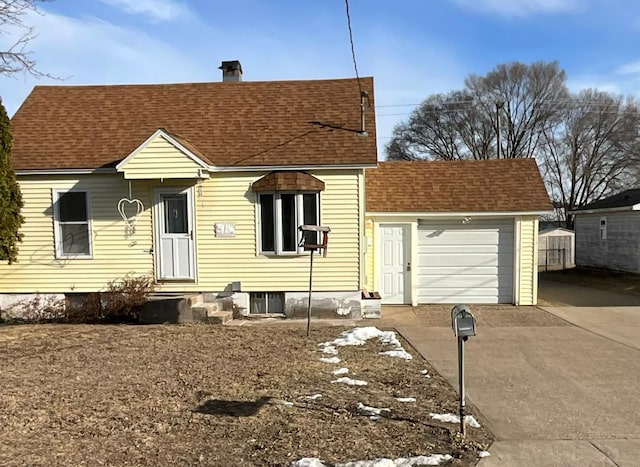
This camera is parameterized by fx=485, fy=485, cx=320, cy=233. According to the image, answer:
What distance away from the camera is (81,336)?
866 centimetres

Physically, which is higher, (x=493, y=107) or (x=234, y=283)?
(x=493, y=107)

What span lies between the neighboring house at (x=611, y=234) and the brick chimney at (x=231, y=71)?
14.2 m

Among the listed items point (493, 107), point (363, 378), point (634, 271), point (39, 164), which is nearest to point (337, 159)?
point (363, 378)

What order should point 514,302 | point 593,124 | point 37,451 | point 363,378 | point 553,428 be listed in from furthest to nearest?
point 593,124 < point 514,302 < point 363,378 < point 553,428 < point 37,451

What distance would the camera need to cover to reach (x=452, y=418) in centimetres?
469

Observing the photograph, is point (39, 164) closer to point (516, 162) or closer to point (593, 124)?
point (516, 162)

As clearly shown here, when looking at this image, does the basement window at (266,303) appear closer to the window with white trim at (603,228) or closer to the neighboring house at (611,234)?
the neighboring house at (611,234)

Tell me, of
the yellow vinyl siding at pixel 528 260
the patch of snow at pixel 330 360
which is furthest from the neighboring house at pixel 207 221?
the yellow vinyl siding at pixel 528 260

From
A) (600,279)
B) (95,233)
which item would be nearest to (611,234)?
(600,279)

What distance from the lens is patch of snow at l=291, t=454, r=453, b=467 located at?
3.71 m

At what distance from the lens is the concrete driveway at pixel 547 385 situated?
13.4 feet

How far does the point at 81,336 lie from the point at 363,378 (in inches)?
214

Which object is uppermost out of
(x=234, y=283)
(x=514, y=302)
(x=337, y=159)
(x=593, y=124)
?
(x=593, y=124)

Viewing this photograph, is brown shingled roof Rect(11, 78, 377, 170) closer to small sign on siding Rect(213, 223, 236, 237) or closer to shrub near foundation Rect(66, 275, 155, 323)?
small sign on siding Rect(213, 223, 236, 237)
